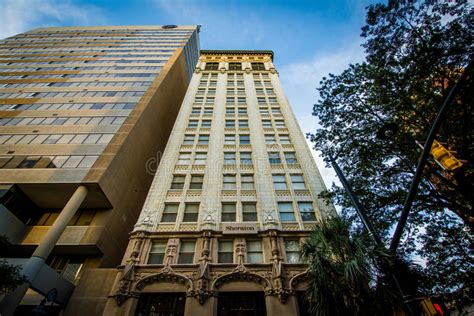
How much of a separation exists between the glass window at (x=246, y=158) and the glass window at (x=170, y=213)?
342 inches

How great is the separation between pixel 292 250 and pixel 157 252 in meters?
10.2

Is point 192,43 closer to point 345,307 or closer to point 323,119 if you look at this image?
point 323,119

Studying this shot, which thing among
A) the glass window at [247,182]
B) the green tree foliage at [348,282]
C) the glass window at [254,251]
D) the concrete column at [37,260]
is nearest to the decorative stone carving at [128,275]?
the concrete column at [37,260]

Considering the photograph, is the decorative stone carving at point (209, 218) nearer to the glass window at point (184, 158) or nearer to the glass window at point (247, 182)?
the glass window at point (247, 182)

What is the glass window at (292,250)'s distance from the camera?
53.4 feet

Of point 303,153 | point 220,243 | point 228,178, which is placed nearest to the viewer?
point 220,243

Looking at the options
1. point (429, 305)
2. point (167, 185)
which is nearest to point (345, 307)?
point (429, 305)

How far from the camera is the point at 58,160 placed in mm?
21859

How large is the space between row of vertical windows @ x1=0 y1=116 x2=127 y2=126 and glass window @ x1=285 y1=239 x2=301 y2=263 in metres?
22.9

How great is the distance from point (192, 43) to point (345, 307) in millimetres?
68494

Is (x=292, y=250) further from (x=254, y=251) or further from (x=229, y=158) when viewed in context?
(x=229, y=158)

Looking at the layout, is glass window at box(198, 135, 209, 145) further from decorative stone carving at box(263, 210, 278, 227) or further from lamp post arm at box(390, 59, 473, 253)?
lamp post arm at box(390, 59, 473, 253)

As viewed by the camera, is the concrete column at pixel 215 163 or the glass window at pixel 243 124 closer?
the concrete column at pixel 215 163

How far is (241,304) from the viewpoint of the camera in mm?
14250
